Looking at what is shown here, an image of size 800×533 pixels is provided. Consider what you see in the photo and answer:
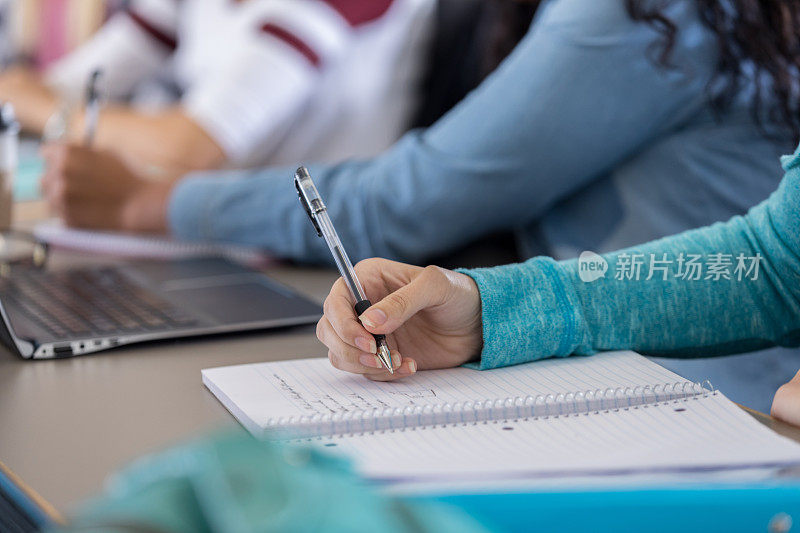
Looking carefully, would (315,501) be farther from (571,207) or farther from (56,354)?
(571,207)

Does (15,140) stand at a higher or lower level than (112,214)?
higher

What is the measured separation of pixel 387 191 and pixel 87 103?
1.58 feet

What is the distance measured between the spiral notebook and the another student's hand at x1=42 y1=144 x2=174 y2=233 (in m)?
0.62

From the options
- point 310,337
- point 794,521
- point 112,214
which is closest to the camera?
point 794,521

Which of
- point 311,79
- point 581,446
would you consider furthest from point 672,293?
point 311,79

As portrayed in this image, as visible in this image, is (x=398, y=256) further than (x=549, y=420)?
Yes

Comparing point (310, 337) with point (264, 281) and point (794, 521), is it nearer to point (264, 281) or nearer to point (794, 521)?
point (264, 281)

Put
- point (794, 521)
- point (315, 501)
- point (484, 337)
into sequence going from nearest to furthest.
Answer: point (315, 501) → point (794, 521) → point (484, 337)

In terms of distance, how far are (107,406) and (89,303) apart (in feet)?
0.89

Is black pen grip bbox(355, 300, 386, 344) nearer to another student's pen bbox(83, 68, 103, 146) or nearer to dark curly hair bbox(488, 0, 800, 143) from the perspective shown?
dark curly hair bbox(488, 0, 800, 143)

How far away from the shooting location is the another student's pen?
50.5 inches

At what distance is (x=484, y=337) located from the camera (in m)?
0.70

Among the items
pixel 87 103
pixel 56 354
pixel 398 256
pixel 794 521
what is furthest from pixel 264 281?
pixel 794 521

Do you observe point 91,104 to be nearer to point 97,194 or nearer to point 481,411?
point 97,194
